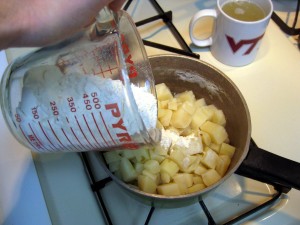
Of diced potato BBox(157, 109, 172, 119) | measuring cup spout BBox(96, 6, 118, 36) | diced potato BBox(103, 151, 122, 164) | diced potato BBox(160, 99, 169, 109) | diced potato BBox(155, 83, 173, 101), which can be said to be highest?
measuring cup spout BBox(96, 6, 118, 36)

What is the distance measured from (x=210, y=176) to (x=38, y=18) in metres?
0.36

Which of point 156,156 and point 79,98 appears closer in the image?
point 79,98

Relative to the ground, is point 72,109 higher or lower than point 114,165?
higher

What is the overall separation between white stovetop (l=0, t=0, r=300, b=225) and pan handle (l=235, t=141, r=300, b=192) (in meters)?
0.10

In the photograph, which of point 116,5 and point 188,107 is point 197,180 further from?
point 116,5

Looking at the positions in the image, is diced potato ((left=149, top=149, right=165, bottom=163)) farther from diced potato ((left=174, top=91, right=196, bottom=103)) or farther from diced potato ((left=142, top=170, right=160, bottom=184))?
diced potato ((left=174, top=91, right=196, bottom=103))

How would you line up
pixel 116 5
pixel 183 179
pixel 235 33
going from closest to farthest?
pixel 116 5, pixel 183 179, pixel 235 33

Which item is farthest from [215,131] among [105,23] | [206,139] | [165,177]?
[105,23]

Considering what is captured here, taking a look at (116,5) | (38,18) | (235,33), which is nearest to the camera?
(38,18)

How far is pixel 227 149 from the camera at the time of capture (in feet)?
1.87

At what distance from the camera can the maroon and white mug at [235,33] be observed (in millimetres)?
642

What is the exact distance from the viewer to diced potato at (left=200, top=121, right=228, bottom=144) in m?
0.59

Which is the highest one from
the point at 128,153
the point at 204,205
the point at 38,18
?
the point at 38,18

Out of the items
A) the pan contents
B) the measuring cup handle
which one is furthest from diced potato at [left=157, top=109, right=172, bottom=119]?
the measuring cup handle
